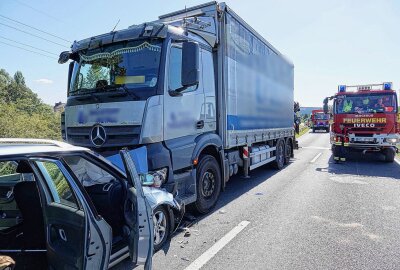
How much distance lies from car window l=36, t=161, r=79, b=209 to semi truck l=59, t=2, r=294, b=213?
5.22 ft

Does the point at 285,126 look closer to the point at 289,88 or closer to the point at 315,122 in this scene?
the point at 289,88

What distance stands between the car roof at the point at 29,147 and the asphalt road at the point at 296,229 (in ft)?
6.02

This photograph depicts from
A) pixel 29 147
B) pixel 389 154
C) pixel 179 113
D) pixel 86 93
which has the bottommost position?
pixel 389 154

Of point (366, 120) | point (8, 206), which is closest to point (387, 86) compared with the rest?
point (366, 120)

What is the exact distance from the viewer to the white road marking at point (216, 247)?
3.63 metres

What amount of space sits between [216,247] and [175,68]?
272 centimetres

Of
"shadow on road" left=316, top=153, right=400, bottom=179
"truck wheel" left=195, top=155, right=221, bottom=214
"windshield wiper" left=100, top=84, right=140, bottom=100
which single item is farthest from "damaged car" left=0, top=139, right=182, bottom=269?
"shadow on road" left=316, top=153, right=400, bottom=179

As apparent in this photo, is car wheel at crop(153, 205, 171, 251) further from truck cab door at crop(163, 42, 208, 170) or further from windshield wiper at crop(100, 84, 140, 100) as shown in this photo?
windshield wiper at crop(100, 84, 140, 100)

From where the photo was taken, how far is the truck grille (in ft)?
14.4

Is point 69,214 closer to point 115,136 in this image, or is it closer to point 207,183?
point 115,136

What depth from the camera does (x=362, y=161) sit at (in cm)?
1273

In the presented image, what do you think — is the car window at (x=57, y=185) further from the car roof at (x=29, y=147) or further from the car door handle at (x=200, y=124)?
the car door handle at (x=200, y=124)

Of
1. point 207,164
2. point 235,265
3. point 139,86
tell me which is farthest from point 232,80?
point 235,265

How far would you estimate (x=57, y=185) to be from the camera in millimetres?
2896
